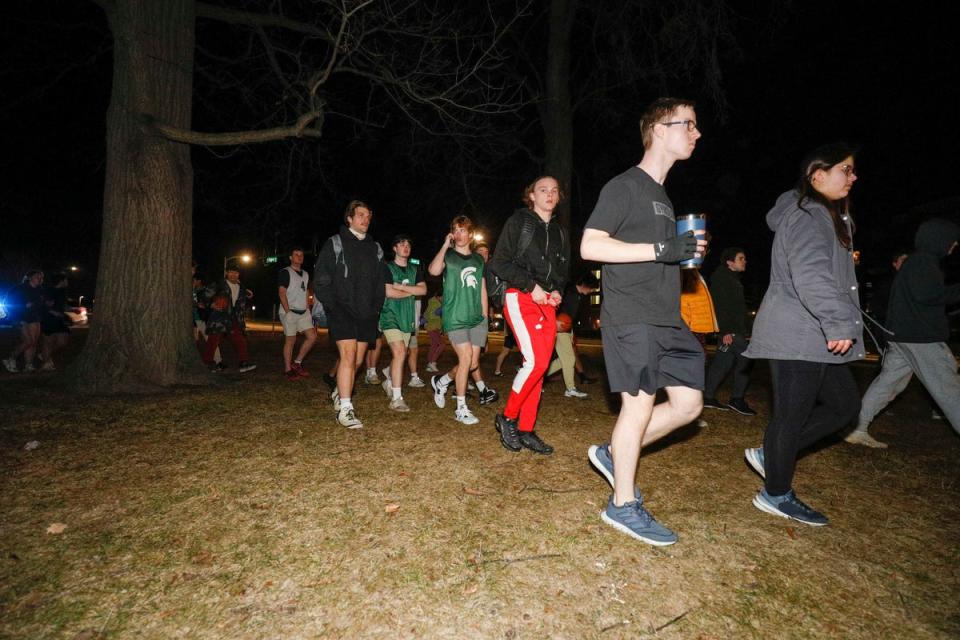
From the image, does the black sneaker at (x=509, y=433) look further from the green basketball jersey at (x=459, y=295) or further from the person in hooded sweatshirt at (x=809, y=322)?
the person in hooded sweatshirt at (x=809, y=322)

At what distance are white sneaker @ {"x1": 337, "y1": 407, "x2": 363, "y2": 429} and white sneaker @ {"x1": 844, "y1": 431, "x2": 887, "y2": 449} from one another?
14.9ft

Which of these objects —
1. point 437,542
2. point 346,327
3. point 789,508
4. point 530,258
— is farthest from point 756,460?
point 346,327

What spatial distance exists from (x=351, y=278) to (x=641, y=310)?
3.01 metres

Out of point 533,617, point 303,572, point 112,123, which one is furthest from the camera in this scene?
point 112,123

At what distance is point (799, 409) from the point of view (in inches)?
105

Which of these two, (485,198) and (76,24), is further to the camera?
(485,198)

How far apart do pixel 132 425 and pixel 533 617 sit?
168 inches

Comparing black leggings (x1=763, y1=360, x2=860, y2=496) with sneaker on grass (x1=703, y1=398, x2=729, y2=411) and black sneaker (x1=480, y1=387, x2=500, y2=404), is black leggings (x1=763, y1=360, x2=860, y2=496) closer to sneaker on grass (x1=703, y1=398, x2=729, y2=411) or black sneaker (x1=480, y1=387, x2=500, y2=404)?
sneaker on grass (x1=703, y1=398, x2=729, y2=411)

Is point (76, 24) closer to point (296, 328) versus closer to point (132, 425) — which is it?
point (296, 328)

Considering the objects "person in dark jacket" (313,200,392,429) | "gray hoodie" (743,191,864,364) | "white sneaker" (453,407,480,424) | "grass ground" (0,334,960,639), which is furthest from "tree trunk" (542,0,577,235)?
"gray hoodie" (743,191,864,364)

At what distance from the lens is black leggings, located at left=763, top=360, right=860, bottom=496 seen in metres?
2.65

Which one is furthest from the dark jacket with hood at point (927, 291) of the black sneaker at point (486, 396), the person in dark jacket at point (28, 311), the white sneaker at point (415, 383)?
the person in dark jacket at point (28, 311)

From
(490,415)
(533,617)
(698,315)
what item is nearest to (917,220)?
(698,315)

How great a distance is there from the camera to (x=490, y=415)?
17.2 ft
